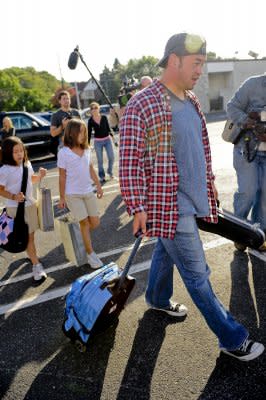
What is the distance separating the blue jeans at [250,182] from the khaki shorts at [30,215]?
6.89 ft

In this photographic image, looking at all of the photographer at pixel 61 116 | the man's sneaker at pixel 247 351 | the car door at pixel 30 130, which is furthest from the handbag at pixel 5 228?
the car door at pixel 30 130

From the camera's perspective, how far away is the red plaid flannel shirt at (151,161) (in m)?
2.11

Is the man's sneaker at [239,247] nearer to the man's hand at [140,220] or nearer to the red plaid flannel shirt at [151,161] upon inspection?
the red plaid flannel shirt at [151,161]

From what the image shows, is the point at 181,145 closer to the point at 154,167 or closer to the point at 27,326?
the point at 154,167

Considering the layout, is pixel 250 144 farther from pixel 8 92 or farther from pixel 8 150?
pixel 8 92

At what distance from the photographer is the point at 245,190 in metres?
3.81

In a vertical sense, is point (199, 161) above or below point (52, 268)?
above

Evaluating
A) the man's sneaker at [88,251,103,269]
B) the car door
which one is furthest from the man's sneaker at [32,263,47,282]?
the car door

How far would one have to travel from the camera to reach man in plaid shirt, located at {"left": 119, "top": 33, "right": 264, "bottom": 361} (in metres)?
2.11

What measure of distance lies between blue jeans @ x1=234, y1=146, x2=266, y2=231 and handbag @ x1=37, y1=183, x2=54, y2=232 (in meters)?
1.94

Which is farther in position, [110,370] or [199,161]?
[110,370]

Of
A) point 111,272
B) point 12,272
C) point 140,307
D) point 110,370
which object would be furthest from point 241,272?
point 12,272

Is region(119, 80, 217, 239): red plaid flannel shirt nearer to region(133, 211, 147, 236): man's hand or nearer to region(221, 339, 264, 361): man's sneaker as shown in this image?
region(133, 211, 147, 236): man's hand

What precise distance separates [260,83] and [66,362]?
2.92 m
